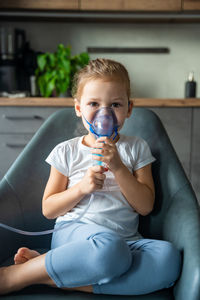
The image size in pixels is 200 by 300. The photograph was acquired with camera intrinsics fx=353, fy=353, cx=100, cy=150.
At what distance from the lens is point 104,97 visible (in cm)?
105

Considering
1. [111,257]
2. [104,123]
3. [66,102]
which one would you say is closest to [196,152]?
[66,102]

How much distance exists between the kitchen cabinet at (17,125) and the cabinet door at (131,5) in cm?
83

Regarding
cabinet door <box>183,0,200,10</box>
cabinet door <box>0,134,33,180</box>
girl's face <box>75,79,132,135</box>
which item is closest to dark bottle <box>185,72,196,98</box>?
cabinet door <box>183,0,200,10</box>

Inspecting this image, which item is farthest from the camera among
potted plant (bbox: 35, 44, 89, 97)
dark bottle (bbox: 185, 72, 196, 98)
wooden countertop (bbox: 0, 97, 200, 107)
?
dark bottle (bbox: 185, 72, 196, 98)

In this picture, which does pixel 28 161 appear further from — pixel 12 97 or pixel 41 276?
pixel 12 97

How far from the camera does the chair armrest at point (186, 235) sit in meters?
0.79

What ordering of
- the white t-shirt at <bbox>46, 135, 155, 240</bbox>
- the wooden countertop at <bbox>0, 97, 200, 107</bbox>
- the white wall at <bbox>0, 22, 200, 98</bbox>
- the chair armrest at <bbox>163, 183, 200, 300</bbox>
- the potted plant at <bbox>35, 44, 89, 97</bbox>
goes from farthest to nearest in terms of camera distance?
the white wall at <bbox>0, 22, 200, 98</bbox>
the potted plant at <bbox>35, 44, 89, 97</bbox>
the wooden countertop at <bbox>0, 97, 200, 107</bbox>
the white t-shirt at <bbox>46, 135, 155, 240</bbox>
the chair armrest at <bbox>163, 183, 200, 300</bbox>

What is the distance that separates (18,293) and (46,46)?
2.45 m

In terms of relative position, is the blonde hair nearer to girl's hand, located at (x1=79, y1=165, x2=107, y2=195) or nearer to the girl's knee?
girl's hand, located at (x1=79, y1=165, x2=107, y2=195)

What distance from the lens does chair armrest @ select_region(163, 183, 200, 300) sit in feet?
2.61

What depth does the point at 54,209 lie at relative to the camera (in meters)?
1.08

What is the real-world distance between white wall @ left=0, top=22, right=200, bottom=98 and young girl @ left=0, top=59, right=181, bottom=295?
1.93 m

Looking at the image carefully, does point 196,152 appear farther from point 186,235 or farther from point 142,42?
point 186,235

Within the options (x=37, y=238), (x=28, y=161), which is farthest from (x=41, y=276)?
(x=28, y=161)
